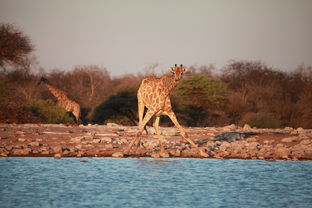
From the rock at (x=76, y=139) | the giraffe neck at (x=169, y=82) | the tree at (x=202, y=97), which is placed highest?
the tree at (x=202, y=97)

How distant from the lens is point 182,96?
30922 mm

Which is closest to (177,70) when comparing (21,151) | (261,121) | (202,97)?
(21,151)

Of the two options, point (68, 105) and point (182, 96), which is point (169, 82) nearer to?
point (68, 105)

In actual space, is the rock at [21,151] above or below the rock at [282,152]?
below

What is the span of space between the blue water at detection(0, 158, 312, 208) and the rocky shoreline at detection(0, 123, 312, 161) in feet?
2.75

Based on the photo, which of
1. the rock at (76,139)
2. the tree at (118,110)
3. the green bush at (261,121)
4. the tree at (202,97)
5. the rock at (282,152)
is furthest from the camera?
the tree at (202,97)

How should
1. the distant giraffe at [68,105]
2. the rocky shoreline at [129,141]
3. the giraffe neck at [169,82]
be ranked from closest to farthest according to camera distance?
the giraffe neck at [169,82] < the rocky shoreline at [129,141] < the distant giraffe at [68,105]

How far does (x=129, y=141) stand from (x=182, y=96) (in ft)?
48.3

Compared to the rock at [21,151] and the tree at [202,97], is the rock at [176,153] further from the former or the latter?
the tree at [202,97]

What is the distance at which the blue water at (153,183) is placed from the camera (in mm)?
8797

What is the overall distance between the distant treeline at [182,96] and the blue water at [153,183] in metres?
10.9

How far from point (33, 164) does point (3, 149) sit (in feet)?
6.67

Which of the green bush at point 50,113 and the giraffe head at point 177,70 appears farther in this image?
the green bush at point 50,113

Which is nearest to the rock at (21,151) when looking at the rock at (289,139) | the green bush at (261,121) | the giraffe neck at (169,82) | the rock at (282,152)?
the giraffe neck at (169,82)
